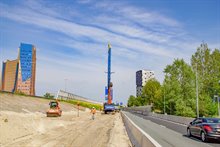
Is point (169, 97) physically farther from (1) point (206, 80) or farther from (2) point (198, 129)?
(2) point (198, 129)

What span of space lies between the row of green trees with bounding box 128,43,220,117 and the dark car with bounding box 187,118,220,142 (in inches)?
2194

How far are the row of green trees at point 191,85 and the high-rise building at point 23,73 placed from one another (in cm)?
5909

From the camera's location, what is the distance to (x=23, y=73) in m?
136

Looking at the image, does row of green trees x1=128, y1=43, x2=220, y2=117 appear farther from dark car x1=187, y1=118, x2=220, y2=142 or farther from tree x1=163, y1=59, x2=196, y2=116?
dark car x1=187, y1=118, x2=220, y2=142

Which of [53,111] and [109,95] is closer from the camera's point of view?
[53,111]

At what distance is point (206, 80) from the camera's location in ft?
303

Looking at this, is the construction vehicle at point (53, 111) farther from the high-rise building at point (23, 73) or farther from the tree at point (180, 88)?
the high-rise building at point (23, 73)

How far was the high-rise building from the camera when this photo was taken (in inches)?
5217

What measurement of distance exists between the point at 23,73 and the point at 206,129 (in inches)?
4878

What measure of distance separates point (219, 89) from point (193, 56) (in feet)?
38.7

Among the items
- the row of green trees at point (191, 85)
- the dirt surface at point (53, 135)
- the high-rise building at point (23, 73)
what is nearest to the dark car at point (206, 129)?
the dirt surface at point (53, 135)

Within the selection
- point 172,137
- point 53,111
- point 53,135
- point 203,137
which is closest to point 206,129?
point 203,137

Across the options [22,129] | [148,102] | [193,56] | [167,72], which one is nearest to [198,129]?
[22,129]

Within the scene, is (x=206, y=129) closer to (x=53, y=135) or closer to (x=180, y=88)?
(x=53, y=135)
